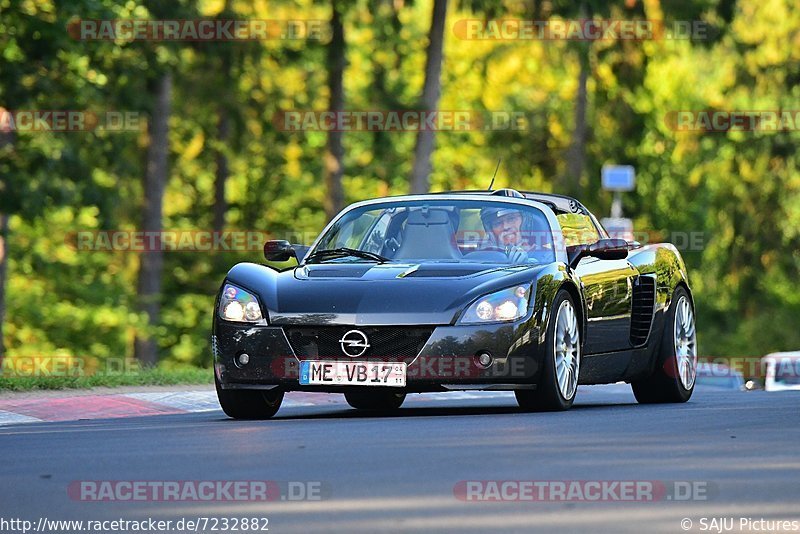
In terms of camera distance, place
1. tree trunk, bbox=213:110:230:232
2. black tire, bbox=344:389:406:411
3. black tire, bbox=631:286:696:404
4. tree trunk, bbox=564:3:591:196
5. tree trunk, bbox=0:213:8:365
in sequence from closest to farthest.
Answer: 1. black tire, bbox=344:389:406:411
2. black tire, bbox=631:286:696:404
3. tree trunk, bbox=0:213:8:365
4. tree trunk, bbox=564:3:591:196
5. tree trunk, bbox=213:110:230:232

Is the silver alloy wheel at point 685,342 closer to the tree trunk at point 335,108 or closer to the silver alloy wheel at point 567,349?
the silver alloy wheel at point 567,349

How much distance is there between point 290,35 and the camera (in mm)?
43500

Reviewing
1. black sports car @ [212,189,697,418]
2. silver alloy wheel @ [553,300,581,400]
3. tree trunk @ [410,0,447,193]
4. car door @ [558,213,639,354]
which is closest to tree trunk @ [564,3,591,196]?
tree trunk @ [410,0,447,193]

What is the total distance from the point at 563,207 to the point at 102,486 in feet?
22.2

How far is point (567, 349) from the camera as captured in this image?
12.5m

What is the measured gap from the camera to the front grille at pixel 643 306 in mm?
14016

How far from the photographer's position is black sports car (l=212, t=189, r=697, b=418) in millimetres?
11625

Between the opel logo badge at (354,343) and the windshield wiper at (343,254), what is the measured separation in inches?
45.7

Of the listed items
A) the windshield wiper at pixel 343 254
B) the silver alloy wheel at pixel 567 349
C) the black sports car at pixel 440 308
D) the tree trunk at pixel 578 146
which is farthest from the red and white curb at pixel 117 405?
the tree trunk at pixel 578 146

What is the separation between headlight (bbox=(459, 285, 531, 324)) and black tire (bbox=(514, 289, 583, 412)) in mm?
296

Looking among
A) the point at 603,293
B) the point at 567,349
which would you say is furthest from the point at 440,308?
the point at 603,293

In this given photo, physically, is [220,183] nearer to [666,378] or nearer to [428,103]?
[428,103]

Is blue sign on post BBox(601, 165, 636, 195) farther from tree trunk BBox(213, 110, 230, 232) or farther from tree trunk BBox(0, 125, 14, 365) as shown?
tree trunk BBox(213, 110, 230, 232)

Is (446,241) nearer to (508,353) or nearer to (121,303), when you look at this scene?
(508,353)
